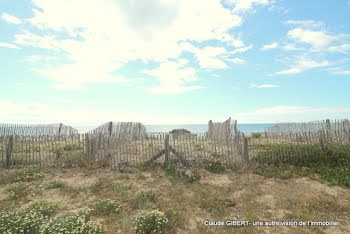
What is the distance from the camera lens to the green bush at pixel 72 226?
4016 mm

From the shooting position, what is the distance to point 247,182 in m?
6.88

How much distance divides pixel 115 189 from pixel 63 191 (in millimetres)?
1812

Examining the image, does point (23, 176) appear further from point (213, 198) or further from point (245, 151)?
point (245, 151)

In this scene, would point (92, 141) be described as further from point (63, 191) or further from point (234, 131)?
point (234, 131)

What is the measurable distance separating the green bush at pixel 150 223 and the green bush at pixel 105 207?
1.03 metres

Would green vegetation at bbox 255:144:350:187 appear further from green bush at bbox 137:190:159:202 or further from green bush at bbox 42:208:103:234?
green bush at bbox 42:208:103:234

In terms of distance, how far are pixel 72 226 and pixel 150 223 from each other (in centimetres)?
168

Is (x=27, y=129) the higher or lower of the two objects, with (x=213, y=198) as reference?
higher

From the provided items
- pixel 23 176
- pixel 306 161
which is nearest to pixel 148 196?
pixel 23 176

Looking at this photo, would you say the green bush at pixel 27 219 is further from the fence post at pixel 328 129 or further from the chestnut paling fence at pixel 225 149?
the fence post at pixel 328 129

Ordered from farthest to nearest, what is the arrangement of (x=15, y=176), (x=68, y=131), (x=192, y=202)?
(x=68, y=131) < (x=15, y=176) < (x=192, y=202)

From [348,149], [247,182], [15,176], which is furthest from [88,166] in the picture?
[348,149]

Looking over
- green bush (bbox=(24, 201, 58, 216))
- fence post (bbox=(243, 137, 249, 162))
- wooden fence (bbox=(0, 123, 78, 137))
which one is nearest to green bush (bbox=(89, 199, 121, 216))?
green bush (bbox=(24, 201, 58, 216))

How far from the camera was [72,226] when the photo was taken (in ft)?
13.4
